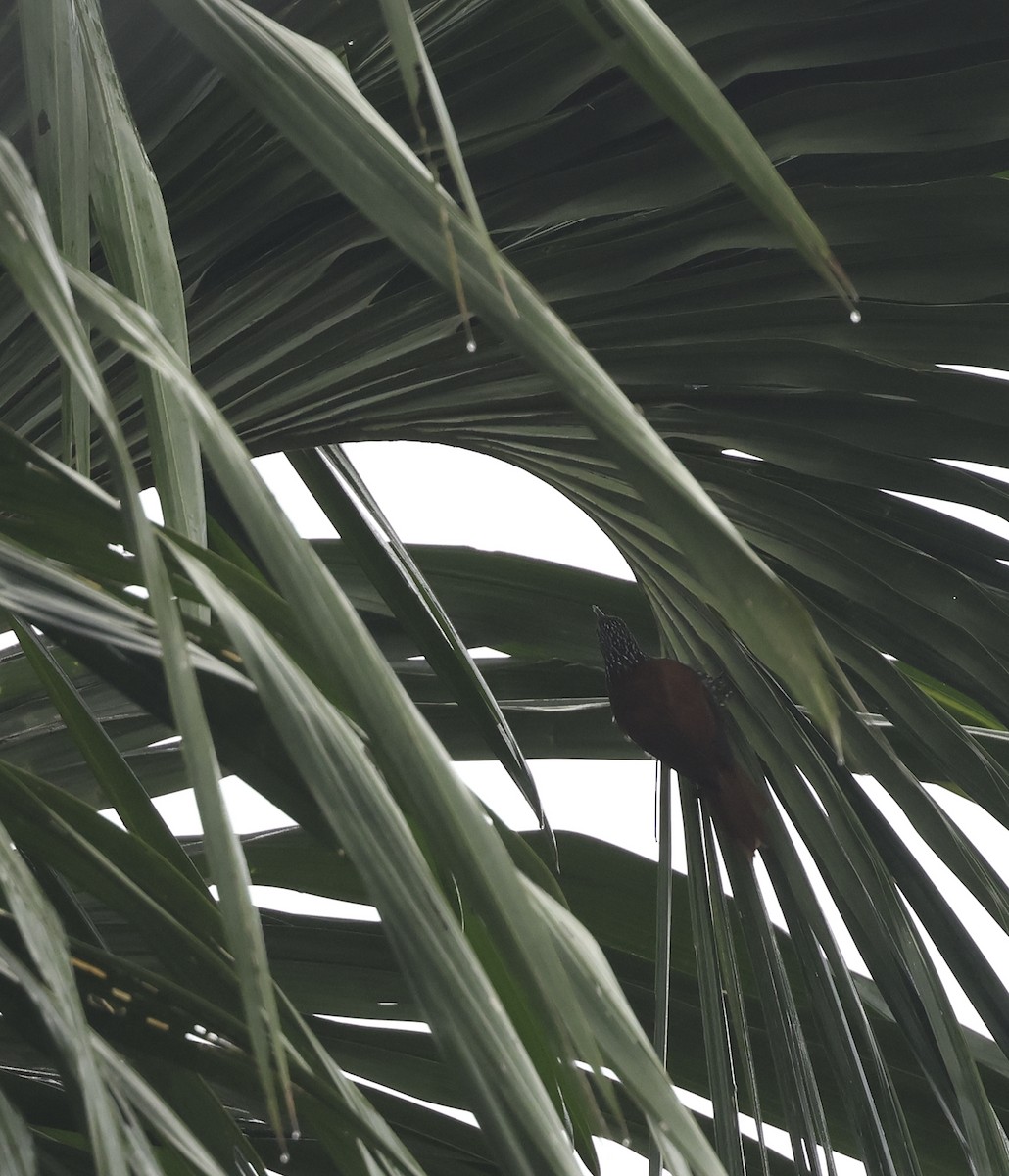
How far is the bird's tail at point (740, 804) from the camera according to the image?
0.52 metres

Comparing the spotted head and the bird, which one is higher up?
the spotted head

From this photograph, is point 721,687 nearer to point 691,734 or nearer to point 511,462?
point 691,734

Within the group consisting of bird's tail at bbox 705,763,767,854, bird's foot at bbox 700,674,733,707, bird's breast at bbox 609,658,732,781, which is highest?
bird's foot at bbox 700,674,733,707

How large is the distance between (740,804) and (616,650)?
0.10m

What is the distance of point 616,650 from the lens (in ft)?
1.83

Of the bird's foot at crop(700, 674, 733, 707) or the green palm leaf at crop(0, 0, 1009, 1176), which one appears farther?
the bird's foot at crop(700, 674, 733, 707)

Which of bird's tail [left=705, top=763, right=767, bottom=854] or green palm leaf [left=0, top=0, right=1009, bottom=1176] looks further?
bird's tail [left=705, top=763, right=767, bottom=854]

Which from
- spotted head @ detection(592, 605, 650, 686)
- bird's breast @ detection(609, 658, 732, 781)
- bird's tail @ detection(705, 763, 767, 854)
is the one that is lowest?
bird's tail @ detection(705, 763, 767, 854)

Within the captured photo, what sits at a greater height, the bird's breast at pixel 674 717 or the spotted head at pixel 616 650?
the spotted head at pixel 616 650

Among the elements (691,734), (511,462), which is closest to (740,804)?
(691,734)

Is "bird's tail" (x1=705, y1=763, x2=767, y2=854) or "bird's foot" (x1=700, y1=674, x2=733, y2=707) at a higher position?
"bird's foot" (x1=700, y1=674, x2=733, y2=707)

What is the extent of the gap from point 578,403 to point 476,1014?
4.2 inches

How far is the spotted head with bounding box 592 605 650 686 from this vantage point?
0.54 meters

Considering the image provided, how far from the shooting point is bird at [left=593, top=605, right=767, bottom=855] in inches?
19.9
